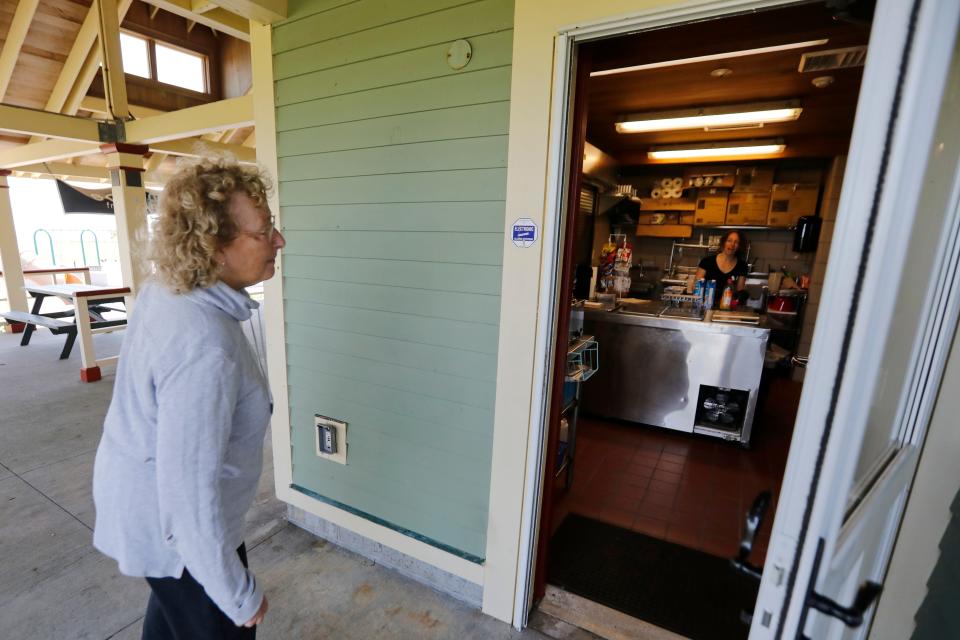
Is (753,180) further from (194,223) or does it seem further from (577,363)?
(194,223)

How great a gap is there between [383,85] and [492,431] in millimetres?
1591

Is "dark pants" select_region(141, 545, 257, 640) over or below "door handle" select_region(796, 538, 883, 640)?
below

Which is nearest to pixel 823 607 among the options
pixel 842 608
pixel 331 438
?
pixel 842 608

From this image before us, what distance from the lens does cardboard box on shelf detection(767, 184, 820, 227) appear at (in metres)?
5.61

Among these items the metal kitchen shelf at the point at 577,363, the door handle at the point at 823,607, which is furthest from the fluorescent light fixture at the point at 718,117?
the door handle at the point at 823,607

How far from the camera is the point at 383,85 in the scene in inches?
74.0

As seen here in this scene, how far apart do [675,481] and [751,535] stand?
105 inches

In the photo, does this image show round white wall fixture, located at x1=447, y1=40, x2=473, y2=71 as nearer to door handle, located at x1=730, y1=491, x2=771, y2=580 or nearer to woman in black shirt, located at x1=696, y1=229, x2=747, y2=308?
door handle, located at x1=730, y1=491, x2=771, y2=580

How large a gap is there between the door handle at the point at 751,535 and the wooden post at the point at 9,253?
389 inches

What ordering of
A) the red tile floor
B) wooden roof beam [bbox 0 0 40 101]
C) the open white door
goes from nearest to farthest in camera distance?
1. the open white door
2. the red tile floor
3. wooden roof beam [bbox 0 0 40 101]

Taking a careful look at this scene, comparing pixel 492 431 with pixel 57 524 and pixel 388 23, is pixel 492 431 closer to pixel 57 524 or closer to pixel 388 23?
pixel 388 23

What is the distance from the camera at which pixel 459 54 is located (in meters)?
1.68

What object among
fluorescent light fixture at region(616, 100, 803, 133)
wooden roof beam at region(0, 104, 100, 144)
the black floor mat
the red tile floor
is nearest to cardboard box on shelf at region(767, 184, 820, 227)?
fluorescent light fixture at region(616, 100, 803, 133)

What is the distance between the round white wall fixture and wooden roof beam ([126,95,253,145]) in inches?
135
